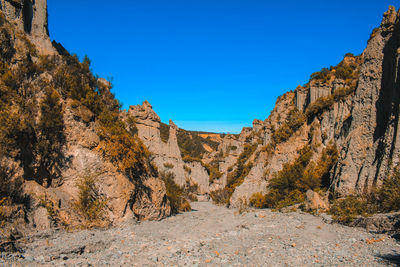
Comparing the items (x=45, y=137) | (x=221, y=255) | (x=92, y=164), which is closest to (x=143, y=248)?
(x=221, y=255)

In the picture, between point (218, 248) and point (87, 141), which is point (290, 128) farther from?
point (87, 141)

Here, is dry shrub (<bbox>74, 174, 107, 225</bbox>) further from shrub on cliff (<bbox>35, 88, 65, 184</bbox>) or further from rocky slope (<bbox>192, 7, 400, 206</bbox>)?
rocky slope (<bbox>192, 7, 400, 206</bbox>)

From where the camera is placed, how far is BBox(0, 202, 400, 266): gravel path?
773cm

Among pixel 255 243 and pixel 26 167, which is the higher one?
pixel 26 167

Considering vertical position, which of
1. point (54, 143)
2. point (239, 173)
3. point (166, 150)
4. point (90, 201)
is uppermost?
point (166, 150)

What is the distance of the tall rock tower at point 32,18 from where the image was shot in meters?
13.5

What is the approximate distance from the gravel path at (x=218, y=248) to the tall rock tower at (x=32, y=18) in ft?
37.3

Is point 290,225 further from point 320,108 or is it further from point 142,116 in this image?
point 142,116

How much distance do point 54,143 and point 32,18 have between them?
8415 millimetres

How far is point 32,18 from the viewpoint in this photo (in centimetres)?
1484

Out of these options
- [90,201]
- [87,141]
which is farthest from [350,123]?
[90,201]

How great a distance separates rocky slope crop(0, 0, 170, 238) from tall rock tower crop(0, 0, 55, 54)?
5 cm

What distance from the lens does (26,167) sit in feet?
36.1

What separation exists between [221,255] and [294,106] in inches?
923
